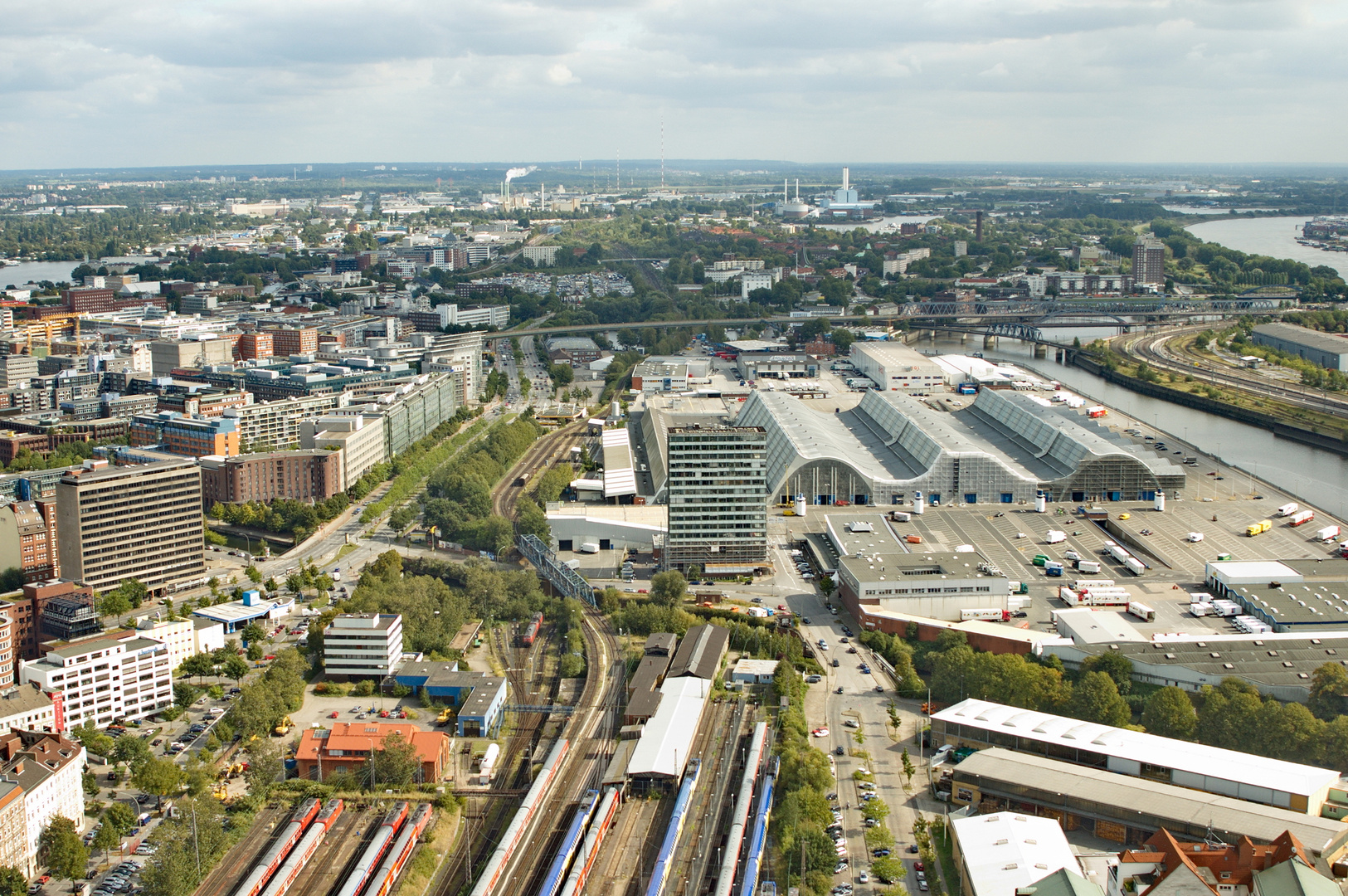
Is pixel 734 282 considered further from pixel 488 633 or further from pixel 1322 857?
pixel 1322 857

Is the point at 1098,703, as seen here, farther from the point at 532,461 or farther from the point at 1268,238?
the point at 1268,238

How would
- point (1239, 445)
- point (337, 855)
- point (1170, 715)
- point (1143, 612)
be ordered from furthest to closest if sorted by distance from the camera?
point (1239, 445) → point (1143, 612) → point (1170, 715) → point (337, 855)

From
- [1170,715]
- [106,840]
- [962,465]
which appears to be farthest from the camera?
[962,465]

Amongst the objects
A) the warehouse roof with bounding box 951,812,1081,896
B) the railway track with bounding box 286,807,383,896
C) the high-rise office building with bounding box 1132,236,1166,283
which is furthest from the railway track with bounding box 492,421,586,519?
the high-rise office building with bounding box 1132,236,1166,283

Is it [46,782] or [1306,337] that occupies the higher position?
[1306,337]

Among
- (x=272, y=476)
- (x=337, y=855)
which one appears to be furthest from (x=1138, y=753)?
(x=272, y=476)

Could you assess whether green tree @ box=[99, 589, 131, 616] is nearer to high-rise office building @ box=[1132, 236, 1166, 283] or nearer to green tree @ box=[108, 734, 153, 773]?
green tree @ box=[108, 734, 153, 773]

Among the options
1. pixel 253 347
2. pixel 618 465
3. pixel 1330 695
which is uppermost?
pixel 253 347

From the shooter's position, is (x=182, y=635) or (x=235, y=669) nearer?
(x=235, y=669)
